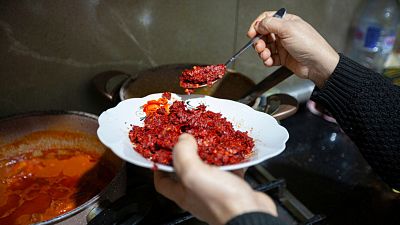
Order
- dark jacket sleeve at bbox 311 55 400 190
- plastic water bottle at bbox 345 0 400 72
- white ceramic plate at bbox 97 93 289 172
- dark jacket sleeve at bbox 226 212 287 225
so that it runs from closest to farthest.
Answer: dark jacket sleeve at bbox 226 212 287 225 < white ceramic plate at bbox 97 93 289 172 < dark jacket sleeve at bbox 311 55 400 190 < plastic water bottle at bbox 345 0 400 72

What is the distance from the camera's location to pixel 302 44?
0.87 m

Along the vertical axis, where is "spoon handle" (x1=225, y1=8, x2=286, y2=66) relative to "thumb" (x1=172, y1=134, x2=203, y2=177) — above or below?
above

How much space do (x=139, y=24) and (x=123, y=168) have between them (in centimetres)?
47

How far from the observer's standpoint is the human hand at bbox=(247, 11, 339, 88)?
0.86m

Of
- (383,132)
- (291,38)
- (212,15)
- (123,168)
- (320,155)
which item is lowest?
(320,155)

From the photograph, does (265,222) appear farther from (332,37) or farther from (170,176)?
(332,37)

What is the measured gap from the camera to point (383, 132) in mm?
840

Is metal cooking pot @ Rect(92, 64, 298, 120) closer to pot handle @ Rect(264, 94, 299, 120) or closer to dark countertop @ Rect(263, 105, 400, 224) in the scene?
pot handle @ Rect(264, 94, 299, 120)

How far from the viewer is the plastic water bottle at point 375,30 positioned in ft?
4.77

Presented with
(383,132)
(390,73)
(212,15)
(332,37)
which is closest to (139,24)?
(212,15)

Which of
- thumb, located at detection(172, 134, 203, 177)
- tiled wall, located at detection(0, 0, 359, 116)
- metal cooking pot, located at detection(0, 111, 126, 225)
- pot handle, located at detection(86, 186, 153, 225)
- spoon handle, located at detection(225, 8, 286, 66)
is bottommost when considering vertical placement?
pot handle, located at detection(86, 186, 153, 225)

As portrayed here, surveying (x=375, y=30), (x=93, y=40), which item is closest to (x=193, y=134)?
(x=93, y=40)

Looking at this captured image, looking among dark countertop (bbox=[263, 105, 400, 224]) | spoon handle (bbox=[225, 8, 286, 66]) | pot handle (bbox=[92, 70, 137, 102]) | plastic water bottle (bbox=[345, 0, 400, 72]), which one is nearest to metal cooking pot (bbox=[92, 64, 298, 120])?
pot handle (bbox=[92, 70, 137, 102])

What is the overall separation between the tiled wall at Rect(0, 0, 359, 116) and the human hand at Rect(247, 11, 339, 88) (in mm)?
282
